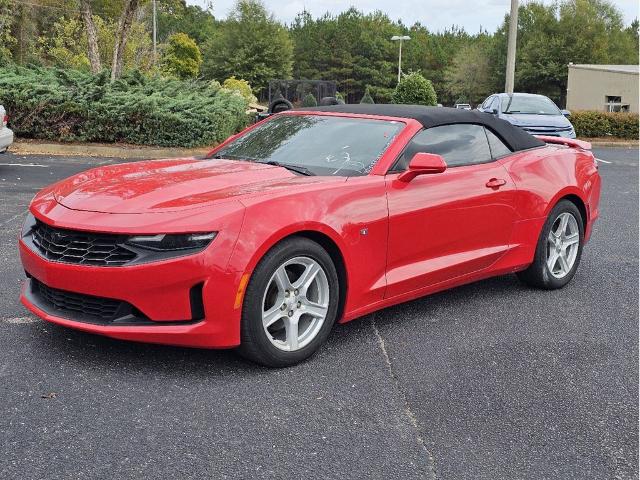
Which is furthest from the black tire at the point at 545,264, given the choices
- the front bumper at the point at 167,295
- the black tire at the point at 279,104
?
the front bumper at the point at 167,295

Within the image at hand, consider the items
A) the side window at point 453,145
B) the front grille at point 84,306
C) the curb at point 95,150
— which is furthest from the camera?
the curb at point 95,150

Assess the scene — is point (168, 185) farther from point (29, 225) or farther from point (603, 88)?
point (603, 88)

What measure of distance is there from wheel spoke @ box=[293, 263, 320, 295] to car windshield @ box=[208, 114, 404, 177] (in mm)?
721

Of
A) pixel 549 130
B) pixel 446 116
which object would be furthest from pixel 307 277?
pixel 549 130

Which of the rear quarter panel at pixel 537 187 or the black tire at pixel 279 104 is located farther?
the black tire at pixel 279 104

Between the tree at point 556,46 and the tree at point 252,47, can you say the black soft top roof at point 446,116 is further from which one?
the tree at point 556,46

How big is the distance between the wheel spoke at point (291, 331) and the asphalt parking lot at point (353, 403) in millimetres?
127

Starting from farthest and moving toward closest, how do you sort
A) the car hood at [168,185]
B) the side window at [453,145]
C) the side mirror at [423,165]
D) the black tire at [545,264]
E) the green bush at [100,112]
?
the green bush at [100,112]
the black tire at [545,264]
the side window at [453,145]
the side mirror at [423,165]
the car hood at [168,185]

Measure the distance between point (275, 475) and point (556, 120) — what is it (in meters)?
15.9

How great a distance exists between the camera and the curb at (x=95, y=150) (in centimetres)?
1571

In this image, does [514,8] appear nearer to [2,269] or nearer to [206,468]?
[2,269]

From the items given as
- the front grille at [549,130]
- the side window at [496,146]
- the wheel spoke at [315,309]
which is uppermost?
the side window at [496,146]

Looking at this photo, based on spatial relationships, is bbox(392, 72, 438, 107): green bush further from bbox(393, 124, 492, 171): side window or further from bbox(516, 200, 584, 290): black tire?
bbox(393, 124, 492, 171): side window

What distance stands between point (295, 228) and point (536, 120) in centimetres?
1437
